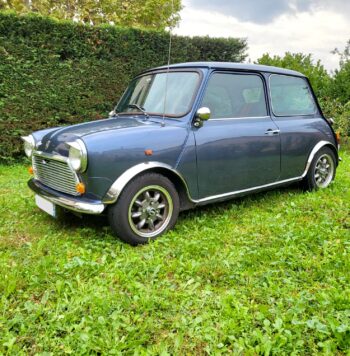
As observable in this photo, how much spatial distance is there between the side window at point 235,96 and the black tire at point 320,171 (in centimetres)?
122

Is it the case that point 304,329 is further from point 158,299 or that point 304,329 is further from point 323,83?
point 323,83

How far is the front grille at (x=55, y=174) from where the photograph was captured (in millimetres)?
3447

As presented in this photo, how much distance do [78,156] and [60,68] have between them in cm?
533

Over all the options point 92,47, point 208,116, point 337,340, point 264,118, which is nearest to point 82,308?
point 337,340

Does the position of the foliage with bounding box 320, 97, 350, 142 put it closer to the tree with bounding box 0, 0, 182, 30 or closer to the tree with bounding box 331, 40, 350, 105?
the tree with bounding box 331, 40, 350, 105

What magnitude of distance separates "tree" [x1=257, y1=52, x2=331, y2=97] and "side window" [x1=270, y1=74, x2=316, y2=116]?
19.7ft

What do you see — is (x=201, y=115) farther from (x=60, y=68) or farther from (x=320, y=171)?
(x=60, y=68)

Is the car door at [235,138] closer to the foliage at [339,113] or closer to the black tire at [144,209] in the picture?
the black tire at [144,209]

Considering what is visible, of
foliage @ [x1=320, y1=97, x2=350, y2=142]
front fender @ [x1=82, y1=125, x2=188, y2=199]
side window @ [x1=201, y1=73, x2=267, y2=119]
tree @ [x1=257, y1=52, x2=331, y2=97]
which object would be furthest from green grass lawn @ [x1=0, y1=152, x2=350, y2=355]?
tree @ [x1=257, y1=52, x2=331, y2=97]

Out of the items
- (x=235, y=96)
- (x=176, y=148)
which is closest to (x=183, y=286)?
(x=176, y=148)

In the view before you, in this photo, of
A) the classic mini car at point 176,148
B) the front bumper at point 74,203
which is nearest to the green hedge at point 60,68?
the classic mini car at point 176,148

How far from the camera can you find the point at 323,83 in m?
10.9

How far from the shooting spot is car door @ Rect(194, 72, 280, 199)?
394cm

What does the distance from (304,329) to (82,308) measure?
1.48m
